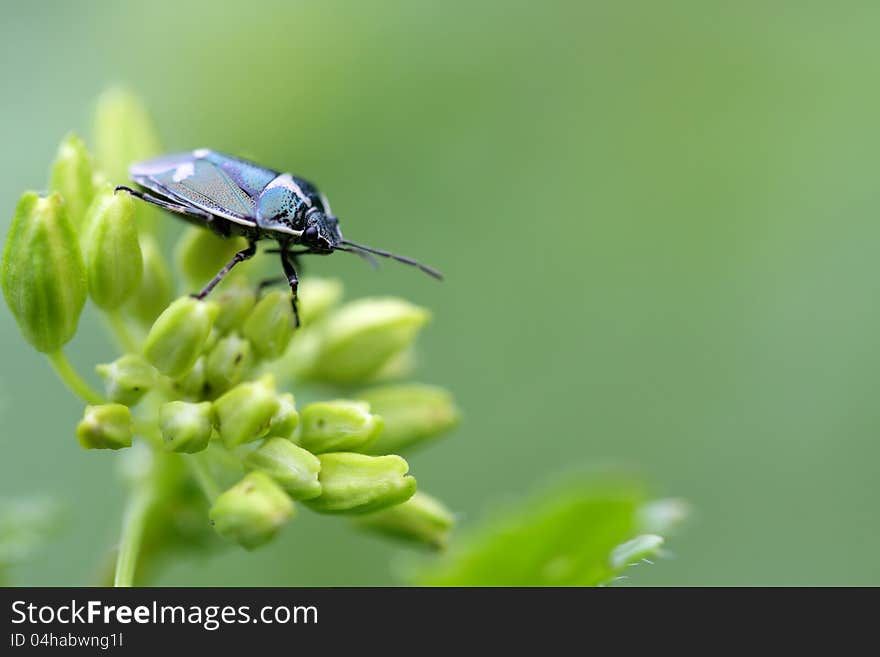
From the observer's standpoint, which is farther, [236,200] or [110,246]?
[236,200]

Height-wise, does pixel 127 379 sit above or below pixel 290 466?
above

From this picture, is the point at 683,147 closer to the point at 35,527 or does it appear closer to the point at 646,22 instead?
the point at 646,22

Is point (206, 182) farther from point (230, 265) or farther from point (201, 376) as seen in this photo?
point (201, 376)

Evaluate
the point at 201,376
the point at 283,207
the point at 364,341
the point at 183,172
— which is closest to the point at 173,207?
the point at 183,172

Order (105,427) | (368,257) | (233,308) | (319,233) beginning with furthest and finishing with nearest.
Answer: (368,257), (319,233), (233,308), (105,427)

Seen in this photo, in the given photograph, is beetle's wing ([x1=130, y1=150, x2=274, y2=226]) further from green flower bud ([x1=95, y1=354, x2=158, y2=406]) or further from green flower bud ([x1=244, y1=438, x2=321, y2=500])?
green flower bud ([x1=244, y1=438, x2=321, y2=500])

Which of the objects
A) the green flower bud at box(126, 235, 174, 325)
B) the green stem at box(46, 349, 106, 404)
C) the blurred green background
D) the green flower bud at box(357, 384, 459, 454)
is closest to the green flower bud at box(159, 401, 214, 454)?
the green stem at box(46, 349, 106, 404)

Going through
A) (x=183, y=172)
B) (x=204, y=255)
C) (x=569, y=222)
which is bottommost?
(x=204, y=255)
